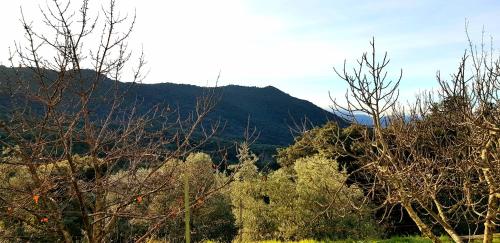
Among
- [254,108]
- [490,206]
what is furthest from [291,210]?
[254,108]

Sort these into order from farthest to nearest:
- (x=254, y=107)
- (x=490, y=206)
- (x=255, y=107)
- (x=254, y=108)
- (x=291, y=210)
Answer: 1. (x=255, y=107)
2. (x=254, y=107)
3. (x=254, y=108)
4. (x=291, y=210)
5. (x=490, y=206)

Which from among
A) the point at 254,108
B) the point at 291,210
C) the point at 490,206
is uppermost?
the point at 254,108

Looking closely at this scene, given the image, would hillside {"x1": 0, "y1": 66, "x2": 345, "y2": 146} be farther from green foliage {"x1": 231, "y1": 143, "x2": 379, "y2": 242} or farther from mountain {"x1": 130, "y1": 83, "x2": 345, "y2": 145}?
green foliage {"x1": 231, "y1": 143, "x2": 379, "y2": 242}

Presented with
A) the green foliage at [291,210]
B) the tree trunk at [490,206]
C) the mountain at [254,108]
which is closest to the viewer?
the tree trunk at [490,206]

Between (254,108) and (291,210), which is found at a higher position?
(254,108)

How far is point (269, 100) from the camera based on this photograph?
546 ft

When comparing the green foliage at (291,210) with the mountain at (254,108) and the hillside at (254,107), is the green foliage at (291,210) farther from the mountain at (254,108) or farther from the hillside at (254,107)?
the mountain at (254,108)

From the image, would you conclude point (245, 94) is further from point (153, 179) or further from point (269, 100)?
point (153, 179)

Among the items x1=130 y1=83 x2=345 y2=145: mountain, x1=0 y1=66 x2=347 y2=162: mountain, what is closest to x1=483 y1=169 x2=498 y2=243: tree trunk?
x1=0 y1=66 x2=347 y2=162: mountain

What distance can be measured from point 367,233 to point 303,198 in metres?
3.34

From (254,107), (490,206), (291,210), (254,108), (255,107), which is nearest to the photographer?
(490,206)

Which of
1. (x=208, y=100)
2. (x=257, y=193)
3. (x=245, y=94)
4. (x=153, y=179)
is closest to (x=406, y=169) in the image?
(x=208, y=100)

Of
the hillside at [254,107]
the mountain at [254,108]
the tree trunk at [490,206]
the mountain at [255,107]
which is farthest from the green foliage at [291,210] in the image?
the mountain at [255,107]

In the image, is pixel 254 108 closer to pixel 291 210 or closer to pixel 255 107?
pixel 255 107
